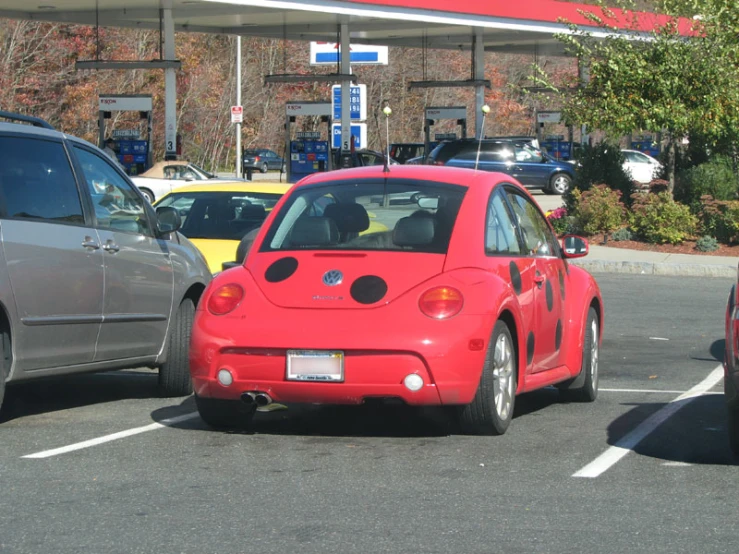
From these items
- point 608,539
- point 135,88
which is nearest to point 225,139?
point 135,88

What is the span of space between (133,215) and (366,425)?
2317mm

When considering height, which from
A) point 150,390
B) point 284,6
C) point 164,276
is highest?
point 284,6

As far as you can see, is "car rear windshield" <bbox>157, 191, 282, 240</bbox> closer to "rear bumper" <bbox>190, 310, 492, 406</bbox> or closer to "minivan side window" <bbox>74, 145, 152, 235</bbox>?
"minivan side window" <bbox>74, 145, 152, 235</bbox>

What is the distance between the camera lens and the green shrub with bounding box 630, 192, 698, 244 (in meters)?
23.5

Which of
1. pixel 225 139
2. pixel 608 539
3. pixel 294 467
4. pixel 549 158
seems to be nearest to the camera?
pixel 608 539

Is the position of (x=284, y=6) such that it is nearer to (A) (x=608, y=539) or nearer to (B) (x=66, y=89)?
(B) (x=66, y=89)

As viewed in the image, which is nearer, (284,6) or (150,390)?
(150,390)

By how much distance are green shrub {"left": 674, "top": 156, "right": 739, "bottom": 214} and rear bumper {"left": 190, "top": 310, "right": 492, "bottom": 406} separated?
18.3m

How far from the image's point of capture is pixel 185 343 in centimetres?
929

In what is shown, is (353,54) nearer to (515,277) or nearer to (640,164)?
(640,164)

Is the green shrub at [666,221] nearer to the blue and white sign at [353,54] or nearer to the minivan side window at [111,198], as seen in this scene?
the minivan side window at [111,198]

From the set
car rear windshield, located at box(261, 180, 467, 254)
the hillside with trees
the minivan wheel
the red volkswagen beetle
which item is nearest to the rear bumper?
the red volkswagen beetle

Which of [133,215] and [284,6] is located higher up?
[284,6]

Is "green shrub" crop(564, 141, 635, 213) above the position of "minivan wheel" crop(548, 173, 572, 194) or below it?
above
